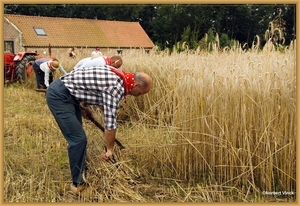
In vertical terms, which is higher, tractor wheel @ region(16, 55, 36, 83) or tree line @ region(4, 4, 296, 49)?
tree line @ region(4, 4, 296, 49)

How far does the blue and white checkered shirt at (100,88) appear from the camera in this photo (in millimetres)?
2648

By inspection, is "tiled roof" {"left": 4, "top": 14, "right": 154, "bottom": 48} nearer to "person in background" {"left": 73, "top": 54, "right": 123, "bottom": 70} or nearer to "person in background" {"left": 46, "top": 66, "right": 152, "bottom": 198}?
"person in background" {"left": 73, "top": 54, "right": 123, "bottom": 70}

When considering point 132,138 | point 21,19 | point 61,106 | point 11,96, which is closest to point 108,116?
point 61,106

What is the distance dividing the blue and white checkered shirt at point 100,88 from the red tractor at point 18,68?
296 inches

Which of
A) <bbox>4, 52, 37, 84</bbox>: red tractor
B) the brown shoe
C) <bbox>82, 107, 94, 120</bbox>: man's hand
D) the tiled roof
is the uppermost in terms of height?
the tiled roof

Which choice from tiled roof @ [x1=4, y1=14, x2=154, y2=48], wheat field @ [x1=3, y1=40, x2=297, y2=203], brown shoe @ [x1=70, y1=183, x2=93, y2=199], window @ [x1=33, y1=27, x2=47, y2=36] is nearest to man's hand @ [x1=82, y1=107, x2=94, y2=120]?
wheat field @ [x1=3, y1=40, x2=297, y2=203]

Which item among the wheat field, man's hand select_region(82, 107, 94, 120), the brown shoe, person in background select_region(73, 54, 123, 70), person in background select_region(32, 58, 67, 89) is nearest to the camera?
the wheat field

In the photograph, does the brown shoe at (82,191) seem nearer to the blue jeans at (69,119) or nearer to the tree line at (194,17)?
the blue jeans at (69,119)

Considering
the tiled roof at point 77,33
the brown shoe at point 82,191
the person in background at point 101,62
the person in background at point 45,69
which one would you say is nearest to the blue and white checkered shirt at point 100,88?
the brown shoe at point 82,191

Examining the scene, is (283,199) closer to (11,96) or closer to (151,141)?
(151,141)

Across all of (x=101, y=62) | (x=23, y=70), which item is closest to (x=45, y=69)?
(x=101, y=62)

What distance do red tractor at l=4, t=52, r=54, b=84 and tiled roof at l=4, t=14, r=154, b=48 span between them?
35.2 ft

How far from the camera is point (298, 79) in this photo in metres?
2.77

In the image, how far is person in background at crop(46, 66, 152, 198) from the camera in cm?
268
